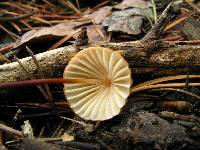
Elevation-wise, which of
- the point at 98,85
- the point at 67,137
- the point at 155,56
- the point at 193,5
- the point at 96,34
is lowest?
the point at 67,137

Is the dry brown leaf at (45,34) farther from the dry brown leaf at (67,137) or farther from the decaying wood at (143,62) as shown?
the dry brown leaf at (67,137)

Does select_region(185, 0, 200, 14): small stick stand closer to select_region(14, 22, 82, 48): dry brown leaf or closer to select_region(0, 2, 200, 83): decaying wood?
select_region(0, 2, 200, 83): decaying wood

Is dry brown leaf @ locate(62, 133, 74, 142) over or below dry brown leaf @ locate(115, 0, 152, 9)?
below

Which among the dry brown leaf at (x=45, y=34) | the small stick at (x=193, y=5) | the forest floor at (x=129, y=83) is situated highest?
the small stick at (x=193, y=5)

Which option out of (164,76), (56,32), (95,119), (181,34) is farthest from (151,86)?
(56,32)

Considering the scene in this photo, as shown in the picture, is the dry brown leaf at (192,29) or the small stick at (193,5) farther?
the small stick at (193,5)

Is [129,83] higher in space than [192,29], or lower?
lower

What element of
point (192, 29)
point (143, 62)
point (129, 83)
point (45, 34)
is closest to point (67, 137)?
point (129, 83)

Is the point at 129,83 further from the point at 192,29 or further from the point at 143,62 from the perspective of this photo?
the point at 192,29

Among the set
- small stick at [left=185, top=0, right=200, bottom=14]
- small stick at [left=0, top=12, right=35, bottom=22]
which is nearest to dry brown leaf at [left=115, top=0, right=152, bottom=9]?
small stick at [left=185, top=0, right=200, bottom=14]

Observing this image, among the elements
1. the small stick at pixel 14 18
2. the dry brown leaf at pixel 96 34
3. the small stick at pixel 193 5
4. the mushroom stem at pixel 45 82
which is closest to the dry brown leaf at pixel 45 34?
the dry brown leaf at pixel 96 34
